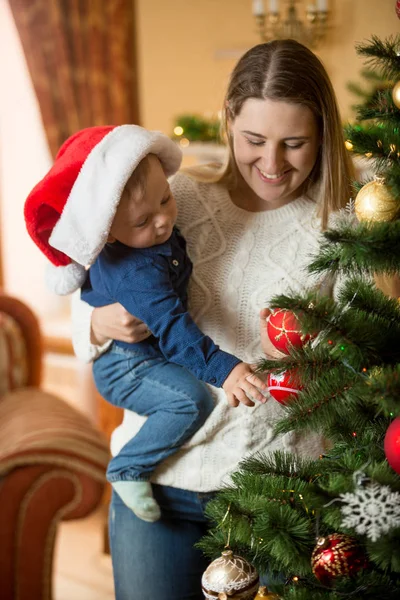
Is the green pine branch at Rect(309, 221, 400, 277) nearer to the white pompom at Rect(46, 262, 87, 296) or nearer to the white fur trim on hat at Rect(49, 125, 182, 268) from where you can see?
the white fur trim on hat at Rect(49, 125, 182, 268)

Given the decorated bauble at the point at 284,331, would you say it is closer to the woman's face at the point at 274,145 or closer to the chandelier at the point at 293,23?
the woman's face at the point at 274,145

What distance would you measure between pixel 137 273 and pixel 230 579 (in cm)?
53

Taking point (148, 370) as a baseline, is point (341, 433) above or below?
above

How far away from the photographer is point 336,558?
0.84 m

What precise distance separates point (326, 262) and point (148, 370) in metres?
0.56

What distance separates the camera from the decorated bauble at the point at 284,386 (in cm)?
99

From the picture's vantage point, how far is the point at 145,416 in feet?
4.61

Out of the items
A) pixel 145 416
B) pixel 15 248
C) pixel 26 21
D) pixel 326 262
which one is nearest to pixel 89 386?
pixel 15 248

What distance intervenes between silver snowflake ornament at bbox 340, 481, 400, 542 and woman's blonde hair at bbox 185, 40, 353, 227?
604 millimetres

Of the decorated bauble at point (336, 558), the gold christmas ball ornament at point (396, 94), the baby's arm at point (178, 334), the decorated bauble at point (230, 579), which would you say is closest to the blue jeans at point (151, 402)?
the baby's arm at point (178, 334)

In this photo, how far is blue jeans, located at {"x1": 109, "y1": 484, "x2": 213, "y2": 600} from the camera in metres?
1.35

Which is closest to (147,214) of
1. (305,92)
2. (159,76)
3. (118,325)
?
(118,325)

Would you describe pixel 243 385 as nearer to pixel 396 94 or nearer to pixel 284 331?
pixel 284 331

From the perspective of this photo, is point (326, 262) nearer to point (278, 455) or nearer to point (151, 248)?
point (278, 455)
